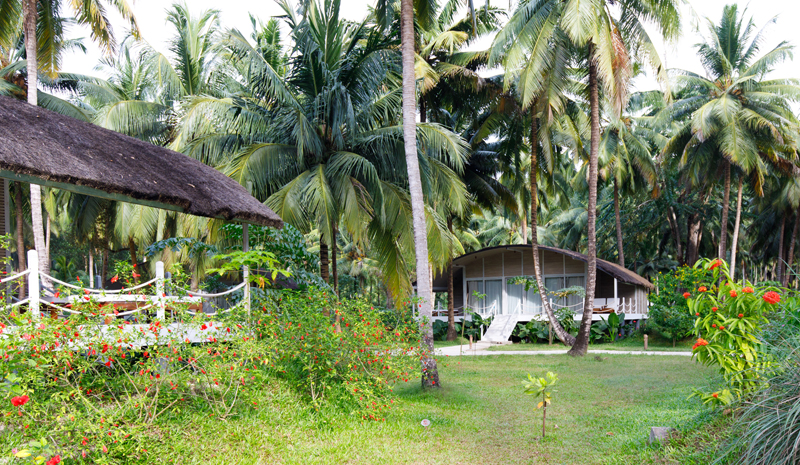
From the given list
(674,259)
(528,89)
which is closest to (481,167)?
(528,89)

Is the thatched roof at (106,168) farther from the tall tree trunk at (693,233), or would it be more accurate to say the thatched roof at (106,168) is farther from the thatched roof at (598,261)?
the tall tree trunk at (693,233)

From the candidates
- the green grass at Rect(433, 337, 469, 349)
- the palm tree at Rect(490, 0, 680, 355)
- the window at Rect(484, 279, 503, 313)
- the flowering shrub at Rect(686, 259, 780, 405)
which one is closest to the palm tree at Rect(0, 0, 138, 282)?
the palm tree at Rect(490, 0, 680, 355)

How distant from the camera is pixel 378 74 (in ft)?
42.7

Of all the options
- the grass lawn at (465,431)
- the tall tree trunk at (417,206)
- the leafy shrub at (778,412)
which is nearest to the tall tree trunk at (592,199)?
the grass lawn at (465,431)

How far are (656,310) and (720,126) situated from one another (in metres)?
7.86

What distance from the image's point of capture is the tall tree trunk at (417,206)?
960 cm

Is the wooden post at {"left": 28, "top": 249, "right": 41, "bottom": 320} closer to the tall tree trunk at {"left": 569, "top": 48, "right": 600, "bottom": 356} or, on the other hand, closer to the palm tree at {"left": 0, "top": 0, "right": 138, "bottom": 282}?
the palm tree at {"left": 0, "top": 0, "right": 138, "bottom": 282}

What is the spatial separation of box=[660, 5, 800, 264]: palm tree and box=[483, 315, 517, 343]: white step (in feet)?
30.0

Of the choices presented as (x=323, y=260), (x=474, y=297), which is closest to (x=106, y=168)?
(x=323, y=260)

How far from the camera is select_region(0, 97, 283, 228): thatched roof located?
6.07m

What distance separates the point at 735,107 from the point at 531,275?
34.6 ft

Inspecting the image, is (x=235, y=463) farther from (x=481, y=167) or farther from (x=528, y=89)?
(x=481, y=167)

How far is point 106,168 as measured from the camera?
→ 687 centimetres

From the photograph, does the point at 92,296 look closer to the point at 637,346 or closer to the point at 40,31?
the point at 40,31
